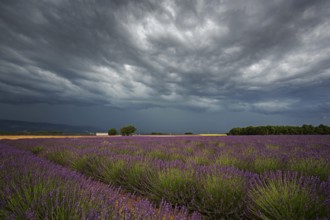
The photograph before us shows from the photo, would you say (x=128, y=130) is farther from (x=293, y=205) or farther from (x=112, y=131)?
(x=293, y=205)

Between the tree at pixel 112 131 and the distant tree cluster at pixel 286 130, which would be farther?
the tree at pixel 112 131

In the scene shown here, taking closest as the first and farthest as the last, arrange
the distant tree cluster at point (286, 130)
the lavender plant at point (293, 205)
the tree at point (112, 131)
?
1. the lavender plant at point (293, 205)
2. the distant tree cluster at point (286, 130)
3. the tree at point (112, 131)

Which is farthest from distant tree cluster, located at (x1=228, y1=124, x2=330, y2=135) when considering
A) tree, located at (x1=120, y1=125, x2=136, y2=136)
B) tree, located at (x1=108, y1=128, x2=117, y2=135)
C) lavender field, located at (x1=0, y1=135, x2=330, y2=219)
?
lavender field, located at (x1=0, y1=135, x2=330, y2=219)

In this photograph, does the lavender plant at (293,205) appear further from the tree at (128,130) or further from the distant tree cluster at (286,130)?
the tree at (128,130)

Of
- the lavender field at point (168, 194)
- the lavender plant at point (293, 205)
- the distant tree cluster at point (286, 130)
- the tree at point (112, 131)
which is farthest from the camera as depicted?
the tree at point (112, 131)

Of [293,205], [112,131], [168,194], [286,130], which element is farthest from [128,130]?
[293,205]

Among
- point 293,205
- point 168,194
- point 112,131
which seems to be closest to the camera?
point 293,205

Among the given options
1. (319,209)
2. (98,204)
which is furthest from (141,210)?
(319,209)

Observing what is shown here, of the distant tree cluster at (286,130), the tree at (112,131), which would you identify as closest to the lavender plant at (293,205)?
the distant tree cluster at (286,130)

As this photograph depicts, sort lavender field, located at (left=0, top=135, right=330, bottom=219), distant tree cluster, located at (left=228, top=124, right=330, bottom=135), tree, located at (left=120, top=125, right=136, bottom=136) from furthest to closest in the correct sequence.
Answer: tree, located at (left=120, top=125, right=136, bottom=136)
distant tree cluster, located at (left=228, top=124, right=330, bottom=135)
lavender field, located at (left=0, top=135, right=330, bottom=219)

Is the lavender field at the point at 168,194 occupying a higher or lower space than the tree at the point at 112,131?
lower

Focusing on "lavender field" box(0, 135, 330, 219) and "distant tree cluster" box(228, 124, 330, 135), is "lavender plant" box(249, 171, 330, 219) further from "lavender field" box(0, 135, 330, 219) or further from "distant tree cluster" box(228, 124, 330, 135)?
"distant tree cluster" box(228, 124, 330, 135)

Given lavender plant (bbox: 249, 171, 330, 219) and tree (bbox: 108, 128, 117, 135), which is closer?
lavender plant (bbox: 249, 171, 330, 219)

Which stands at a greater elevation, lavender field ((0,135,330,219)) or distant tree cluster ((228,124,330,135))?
distant tree cluster ((228,124,330,135))
